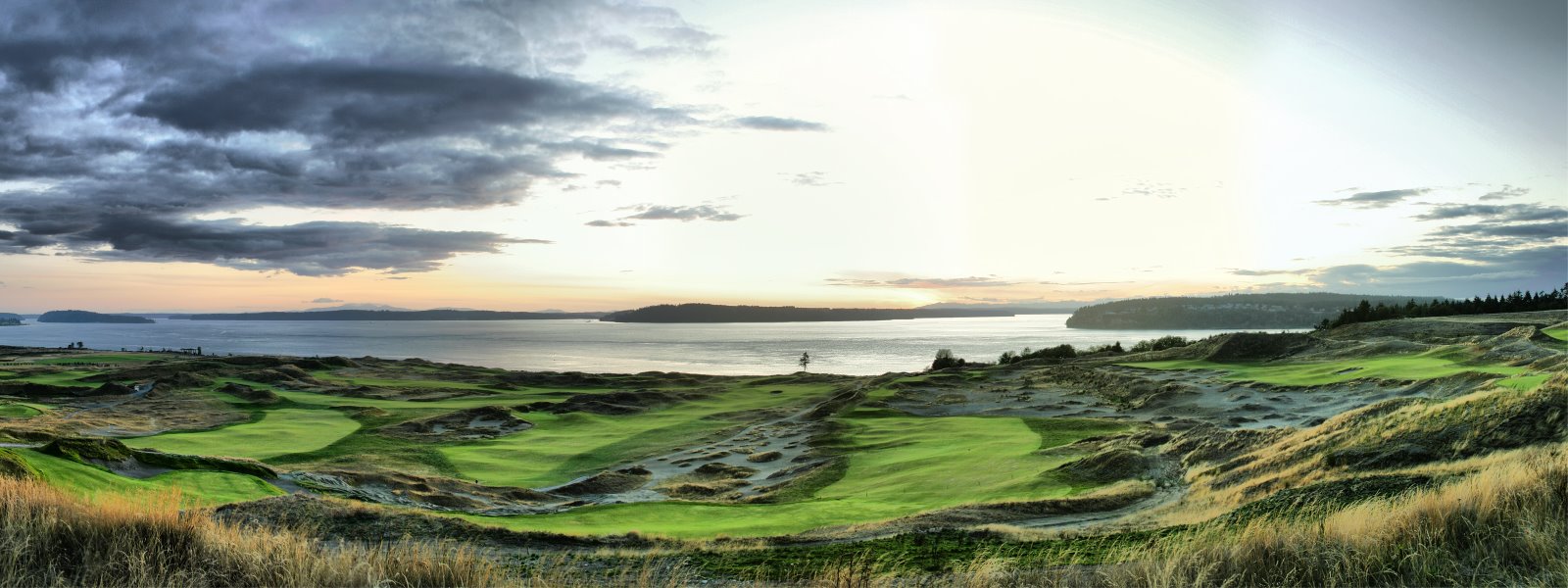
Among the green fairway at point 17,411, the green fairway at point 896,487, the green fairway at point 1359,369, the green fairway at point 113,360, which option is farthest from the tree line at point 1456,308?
the green fairway at point 113,360

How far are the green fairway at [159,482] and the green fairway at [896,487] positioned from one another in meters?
5.22

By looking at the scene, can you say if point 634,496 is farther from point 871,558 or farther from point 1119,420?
point 1119,420

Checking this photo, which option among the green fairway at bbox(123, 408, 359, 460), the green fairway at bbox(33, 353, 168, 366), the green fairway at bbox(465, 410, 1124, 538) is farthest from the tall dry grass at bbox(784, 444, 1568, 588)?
the green fairway at bbox(33, 353, 168, 366)

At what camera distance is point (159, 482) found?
53.2 feet

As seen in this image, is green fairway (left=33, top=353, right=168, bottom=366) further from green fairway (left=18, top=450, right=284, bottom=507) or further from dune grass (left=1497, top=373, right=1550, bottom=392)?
dune grass (left=1497, top=373, right=1550, bottom=392)

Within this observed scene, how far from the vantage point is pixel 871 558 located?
10.4 m

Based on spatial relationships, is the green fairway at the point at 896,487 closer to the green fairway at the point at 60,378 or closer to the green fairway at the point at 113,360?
the green fairway at the point at 60,378

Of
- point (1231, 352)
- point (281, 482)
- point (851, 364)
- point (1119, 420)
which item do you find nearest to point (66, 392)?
point (281, 482)

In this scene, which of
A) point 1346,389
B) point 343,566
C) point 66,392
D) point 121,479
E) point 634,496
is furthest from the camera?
point 66,392

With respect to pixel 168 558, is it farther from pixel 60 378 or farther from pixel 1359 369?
pixel 60 378

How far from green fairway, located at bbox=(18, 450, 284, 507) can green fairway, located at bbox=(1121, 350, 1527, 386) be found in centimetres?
3898

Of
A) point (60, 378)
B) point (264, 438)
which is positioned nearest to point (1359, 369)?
point (264, 438)

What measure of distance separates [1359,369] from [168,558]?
44495 mm

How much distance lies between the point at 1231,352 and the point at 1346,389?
81.6 ft
